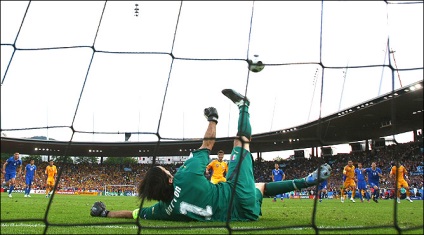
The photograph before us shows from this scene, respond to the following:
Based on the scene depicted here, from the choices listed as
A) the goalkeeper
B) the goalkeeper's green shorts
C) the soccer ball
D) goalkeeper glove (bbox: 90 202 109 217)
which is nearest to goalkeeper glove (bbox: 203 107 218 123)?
the goalkeeper

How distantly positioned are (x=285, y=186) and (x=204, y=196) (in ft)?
3.58

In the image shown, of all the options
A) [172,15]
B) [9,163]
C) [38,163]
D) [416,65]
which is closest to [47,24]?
[172,15]

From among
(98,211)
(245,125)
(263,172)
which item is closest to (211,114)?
(245,125)

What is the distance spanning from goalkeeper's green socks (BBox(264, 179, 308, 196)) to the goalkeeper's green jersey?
14.2 inches

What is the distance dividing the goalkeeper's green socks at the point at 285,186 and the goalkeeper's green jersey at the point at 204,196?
0.36m

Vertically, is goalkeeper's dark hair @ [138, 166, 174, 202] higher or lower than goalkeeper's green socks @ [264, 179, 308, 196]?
lower

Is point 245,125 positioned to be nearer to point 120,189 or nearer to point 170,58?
point 170,58

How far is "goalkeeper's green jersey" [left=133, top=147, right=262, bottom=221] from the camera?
3.94 m

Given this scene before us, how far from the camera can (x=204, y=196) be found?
13.1ft

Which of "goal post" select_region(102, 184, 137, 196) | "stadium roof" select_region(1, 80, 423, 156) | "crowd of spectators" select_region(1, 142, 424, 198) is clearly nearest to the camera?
"stadium roof" select_region(1, 80, 423, 156)

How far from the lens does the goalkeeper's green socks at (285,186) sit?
4.57m

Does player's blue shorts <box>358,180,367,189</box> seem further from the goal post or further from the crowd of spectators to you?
the goal post

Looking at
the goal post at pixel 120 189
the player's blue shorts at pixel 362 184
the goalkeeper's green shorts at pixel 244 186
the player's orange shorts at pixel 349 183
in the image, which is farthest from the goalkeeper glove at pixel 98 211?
the goal post at pixel 120 189

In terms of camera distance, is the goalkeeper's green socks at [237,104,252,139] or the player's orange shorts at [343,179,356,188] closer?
the goalkeeper's green socks at [237,104,252,139]
